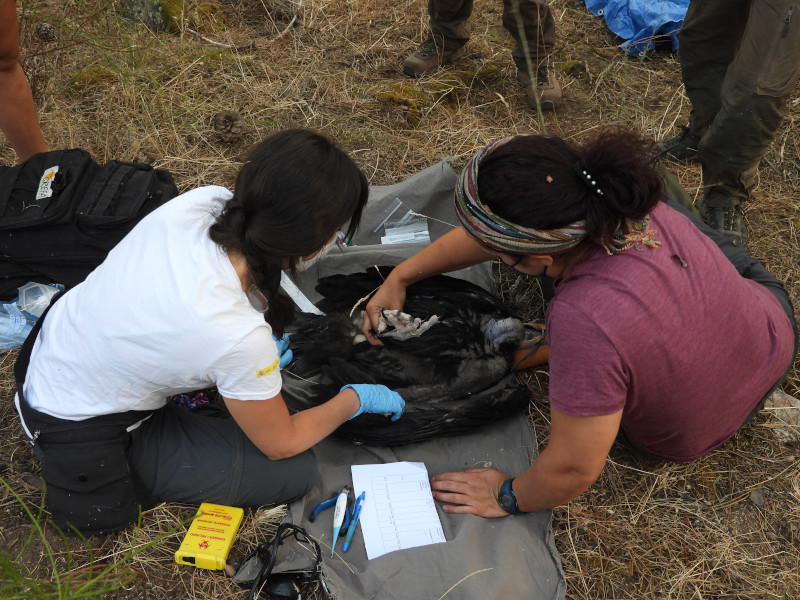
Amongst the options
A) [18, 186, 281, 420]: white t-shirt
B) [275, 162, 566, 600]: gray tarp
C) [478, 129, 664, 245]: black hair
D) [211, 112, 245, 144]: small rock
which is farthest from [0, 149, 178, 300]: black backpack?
[478, 129, 664, 245]: black hair

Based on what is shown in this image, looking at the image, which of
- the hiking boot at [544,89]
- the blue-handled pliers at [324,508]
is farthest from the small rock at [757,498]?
the hiking boot at [544,89]

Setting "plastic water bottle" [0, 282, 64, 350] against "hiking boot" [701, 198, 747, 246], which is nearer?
"plastic water bottle" [0, 282, 64, 350]

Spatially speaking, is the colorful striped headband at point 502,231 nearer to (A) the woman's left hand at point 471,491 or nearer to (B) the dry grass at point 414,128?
(A) the woman's left hand at point 471,491

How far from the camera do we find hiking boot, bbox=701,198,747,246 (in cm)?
299

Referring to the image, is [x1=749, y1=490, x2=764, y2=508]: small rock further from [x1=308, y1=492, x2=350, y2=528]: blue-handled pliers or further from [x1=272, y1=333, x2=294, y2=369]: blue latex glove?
[x1=272, y1=333, x2=294, y2=369]: blue latex glove

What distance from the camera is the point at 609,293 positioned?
4.76ft

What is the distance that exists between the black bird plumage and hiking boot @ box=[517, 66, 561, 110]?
5.92 feet

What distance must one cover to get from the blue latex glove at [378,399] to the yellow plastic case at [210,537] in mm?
506

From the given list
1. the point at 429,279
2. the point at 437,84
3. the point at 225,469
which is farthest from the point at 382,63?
the point at 225,469

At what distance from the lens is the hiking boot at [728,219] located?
2.99 meters

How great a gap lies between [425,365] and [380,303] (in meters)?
0.30

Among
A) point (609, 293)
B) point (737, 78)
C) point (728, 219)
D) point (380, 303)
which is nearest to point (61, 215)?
point (380, 303)

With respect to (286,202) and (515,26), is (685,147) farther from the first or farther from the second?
(286,202)

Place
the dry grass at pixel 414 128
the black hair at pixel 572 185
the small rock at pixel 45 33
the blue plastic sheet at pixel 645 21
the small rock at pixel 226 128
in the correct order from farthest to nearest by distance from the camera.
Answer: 1. the blue plastic sheet at pixel 645 21
2. the small rock at pixel 45 33
3. the small rock at pixel 226 128
4. the dry grass at pixel 414 128
5. the black hair at pixel 572 185
